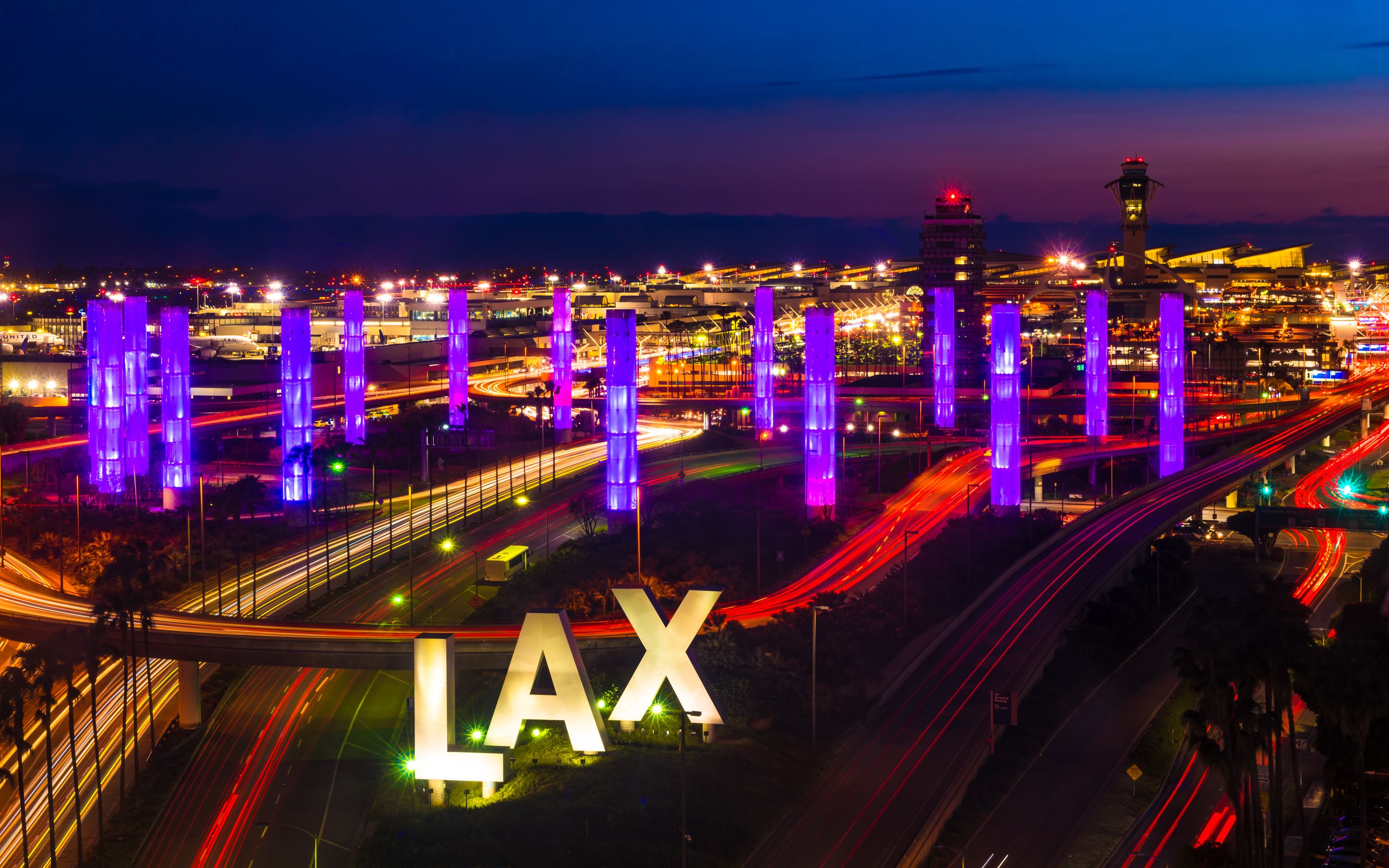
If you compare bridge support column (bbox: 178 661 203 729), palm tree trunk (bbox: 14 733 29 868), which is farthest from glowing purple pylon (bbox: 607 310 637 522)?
palm tree trunk (bbox: 14 733 29 868)

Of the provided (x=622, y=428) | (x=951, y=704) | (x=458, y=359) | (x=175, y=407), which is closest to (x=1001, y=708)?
(x=951, y=704)

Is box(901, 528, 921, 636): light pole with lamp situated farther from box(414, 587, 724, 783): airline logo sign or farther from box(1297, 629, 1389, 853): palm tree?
box(1297, 629, 1389, 853): palm tree

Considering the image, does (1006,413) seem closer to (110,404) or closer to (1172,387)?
(1172,387)

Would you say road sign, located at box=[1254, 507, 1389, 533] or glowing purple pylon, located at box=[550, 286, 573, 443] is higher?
glowing purple pylon, located at box=[550, 286, 573, 443]

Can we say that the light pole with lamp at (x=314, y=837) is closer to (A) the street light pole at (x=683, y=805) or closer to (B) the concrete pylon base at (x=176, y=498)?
(A) the street light pole at (x=683, y=805)

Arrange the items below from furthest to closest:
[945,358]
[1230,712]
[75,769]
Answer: [945,358] < [75,769] < [1230,712]

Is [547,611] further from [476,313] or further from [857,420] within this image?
[476,313]
